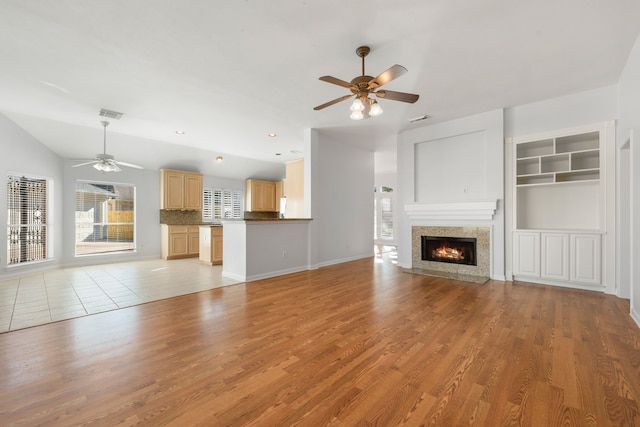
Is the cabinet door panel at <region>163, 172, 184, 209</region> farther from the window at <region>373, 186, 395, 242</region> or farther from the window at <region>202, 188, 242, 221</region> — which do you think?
the window at <region>373, 186, 395, 242</region>

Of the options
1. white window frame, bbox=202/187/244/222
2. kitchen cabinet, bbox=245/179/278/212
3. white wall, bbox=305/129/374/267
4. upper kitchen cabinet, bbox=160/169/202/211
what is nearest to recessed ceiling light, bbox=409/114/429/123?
white wall, bbox=305/129/374/267

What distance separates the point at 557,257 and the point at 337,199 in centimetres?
415

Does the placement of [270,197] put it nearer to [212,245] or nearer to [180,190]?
[180,190]

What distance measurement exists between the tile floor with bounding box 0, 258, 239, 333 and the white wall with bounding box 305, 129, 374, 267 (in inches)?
89.1

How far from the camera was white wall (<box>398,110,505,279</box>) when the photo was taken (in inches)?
186

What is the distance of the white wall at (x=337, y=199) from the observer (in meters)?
5.86

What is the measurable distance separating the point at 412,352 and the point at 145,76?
4.37m

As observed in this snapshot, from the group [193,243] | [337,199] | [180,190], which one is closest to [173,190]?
[180,190]

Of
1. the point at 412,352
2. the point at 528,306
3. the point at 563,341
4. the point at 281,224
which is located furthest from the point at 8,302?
the point at 528,306

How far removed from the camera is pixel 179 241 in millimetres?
7793

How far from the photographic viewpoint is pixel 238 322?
9.66ft

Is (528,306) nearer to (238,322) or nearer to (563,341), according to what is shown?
(563,341)

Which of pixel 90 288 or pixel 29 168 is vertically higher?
pixel 29 168

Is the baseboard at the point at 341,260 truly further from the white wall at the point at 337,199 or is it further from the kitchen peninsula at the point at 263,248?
the kitchen peninsula at the point at 263,248
